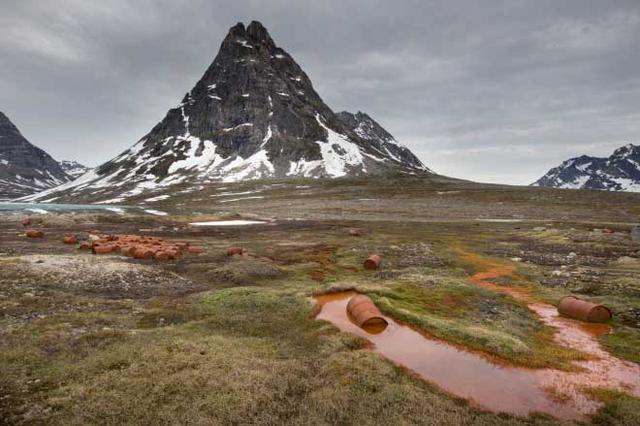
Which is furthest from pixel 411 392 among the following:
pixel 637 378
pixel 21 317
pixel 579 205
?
pixel 579 205

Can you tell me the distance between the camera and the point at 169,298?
77.2 feet

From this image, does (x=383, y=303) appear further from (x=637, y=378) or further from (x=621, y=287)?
(x=621, y=287)

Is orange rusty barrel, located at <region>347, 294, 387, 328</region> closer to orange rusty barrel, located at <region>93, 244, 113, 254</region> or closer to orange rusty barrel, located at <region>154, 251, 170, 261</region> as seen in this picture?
orange rusty barrel, located at <region>154, 251, 170, 261</region>

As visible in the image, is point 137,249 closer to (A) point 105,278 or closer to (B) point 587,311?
(A) point 105,278

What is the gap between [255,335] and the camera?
17.9m

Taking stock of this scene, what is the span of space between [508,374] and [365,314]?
687 cm

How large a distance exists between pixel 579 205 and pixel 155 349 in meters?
133

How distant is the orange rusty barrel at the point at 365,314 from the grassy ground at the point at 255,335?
4.77 ft

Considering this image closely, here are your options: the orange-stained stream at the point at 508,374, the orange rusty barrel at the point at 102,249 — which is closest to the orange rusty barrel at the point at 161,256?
the orange rusty barrel at the point at 102,249

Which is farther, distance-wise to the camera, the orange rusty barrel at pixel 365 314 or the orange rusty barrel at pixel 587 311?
the orange rusty barrel at pixel 587 311

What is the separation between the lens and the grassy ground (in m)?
11.7

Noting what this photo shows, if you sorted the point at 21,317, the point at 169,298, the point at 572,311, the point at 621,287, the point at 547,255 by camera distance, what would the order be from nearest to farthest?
→ 1. the point at 21,317
2. the point at 572,311
3. the point at 169,298
4. the point at 621,287
5. the point at 547,255

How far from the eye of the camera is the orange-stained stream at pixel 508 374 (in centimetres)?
1255

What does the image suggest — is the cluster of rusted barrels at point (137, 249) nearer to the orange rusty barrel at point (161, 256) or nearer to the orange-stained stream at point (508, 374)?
the orange rusty barrel at point (161, 256)
